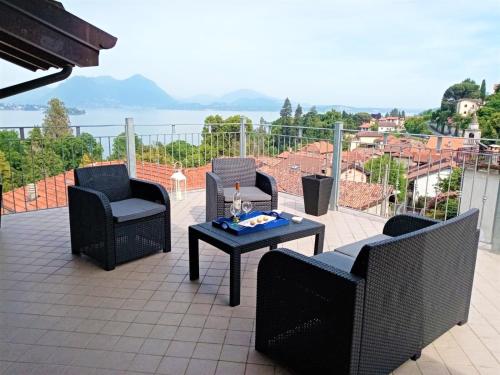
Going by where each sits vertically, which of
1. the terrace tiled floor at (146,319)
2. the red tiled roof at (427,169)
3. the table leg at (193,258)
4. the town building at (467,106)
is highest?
the town building at (467,106)

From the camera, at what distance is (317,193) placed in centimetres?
523

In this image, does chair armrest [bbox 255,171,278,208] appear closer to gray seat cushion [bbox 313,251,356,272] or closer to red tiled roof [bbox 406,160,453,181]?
red tiled roof [bbox 406,160,453,181]

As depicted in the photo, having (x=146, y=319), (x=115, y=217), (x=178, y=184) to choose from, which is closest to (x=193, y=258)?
(x=146, y=319)

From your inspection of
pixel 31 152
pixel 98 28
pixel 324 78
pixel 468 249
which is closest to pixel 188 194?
pixel 31 152

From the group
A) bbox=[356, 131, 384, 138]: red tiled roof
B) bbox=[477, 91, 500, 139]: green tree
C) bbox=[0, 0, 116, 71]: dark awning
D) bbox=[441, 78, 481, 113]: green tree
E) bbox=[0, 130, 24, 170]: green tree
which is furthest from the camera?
bbox=[441, 78, 481, 113]: green tree

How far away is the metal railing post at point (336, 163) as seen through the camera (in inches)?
211

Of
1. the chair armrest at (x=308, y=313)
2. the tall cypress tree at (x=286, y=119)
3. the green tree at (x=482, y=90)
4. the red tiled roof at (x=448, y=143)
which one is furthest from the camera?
the green tree at (x=482, y=90)

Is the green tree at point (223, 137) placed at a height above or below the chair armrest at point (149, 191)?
above

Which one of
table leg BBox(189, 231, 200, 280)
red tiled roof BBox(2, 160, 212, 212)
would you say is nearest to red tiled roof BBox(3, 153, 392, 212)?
red tiled roof BBox(2, 160, 212, 212)

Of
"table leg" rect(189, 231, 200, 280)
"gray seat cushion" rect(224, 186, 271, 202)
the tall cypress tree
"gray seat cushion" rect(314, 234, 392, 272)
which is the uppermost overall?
the tall cypress tree

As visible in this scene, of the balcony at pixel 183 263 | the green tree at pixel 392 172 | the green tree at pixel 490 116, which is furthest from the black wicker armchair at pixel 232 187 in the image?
the green tree at pixel 490 116

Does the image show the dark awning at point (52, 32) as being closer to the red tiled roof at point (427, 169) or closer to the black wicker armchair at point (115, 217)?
the black wicker armchair at point (115, 217)

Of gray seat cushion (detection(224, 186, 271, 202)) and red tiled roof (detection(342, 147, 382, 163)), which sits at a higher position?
red tiled roof (detection(342, 147, 382, 163))

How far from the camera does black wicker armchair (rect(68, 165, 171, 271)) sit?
3.41m
